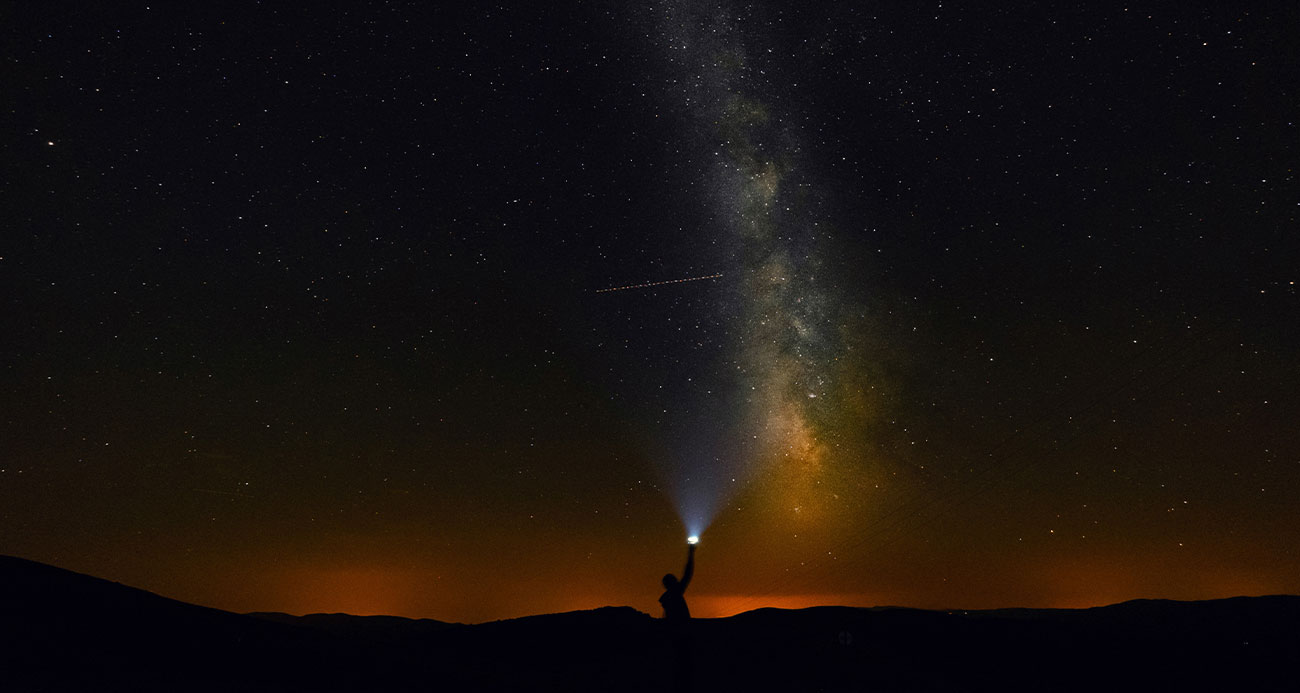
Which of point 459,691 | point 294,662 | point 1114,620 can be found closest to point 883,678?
point 459,691

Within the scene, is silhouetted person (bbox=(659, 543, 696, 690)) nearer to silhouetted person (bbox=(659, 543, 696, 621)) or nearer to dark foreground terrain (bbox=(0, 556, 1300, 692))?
silhouetted person (bbox=(659, 543, 696, 621))

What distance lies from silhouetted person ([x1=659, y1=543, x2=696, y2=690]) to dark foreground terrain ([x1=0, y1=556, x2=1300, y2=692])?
14.7 ft

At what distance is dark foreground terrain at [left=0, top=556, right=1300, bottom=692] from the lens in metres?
11.9

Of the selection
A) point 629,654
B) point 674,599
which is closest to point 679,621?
point 674,599

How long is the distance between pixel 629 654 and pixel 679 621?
1262 cm

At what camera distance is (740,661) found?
1623cm

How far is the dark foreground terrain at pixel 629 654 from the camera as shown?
39.0 feet

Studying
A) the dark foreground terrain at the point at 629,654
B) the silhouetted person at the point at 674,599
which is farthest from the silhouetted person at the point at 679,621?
the dark foreground terrain at the point at 629,654

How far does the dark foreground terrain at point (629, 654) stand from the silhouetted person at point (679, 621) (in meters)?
4.48

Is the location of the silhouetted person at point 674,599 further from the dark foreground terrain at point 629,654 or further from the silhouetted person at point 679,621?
the dark foreground terrain at point 629,654

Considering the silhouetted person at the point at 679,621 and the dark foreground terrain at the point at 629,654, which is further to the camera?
the dark foreground terrain at the point at 629,654

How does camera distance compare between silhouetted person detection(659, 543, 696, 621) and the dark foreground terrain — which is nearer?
silhouetted person detection(659, 543, 696, 621)

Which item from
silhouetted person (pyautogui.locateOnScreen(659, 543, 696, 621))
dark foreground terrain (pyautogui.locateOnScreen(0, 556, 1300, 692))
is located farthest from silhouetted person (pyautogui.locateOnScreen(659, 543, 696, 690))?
dark foreground terrain (pyautogui.locateOnScreen(0, 556, 1300, 692))

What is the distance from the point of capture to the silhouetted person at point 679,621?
7211 mm
